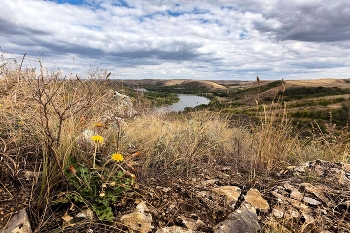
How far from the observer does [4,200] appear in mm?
1750

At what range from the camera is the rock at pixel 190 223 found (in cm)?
181

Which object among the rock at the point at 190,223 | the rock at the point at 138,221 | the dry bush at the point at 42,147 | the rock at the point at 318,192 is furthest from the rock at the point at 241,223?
the dry bush at the point at 42,147

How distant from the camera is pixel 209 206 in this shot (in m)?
2.06

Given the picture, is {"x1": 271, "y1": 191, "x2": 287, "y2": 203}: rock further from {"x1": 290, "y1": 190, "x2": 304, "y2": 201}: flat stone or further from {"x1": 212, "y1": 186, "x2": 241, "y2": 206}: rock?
{"x1": 212, "y1": 186, "x2": 241, "y2": 206}: rock

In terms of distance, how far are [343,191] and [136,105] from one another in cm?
521

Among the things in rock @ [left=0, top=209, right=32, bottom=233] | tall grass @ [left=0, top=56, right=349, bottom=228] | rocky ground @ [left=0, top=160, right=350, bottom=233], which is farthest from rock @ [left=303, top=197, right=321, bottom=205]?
rock @ [left=0, top=209, right=32, bottom=233]

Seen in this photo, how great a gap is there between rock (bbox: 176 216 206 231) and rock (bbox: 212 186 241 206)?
1.21 feet

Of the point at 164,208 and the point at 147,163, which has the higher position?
the point at 147,163

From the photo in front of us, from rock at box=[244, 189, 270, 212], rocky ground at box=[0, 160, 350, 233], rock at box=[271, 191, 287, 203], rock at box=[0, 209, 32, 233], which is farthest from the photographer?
rock at box=[271, 191, 287, 203]

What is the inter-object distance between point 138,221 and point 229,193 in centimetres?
91

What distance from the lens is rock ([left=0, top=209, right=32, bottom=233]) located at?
1498 mm

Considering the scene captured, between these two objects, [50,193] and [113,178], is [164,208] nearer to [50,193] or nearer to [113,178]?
[113,178]

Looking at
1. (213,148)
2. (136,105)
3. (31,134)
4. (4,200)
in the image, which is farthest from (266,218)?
(136,105)

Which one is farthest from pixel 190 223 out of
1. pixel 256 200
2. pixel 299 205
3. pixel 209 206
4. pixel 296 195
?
pixel 296 195
